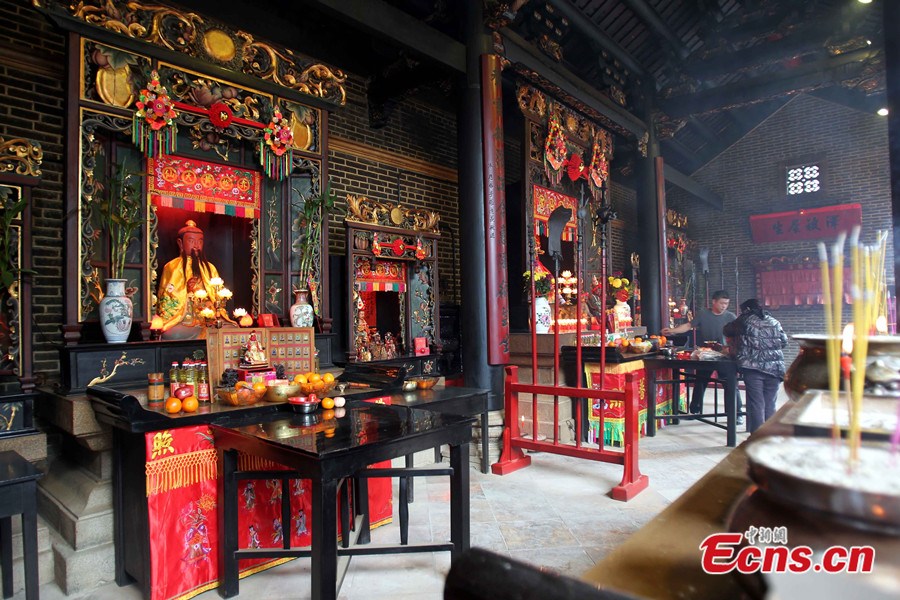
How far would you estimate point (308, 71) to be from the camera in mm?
4340

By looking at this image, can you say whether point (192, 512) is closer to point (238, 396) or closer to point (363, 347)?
point (238, 396)

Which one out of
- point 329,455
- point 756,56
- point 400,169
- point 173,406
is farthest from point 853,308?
point 756,56

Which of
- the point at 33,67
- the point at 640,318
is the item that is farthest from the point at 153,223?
the point at 640,318

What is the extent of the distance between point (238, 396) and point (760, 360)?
16.0 ft

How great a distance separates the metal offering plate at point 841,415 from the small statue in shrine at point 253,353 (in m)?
2.84

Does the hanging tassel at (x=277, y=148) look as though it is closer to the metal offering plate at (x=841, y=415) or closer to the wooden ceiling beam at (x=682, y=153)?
the metal offering plate at (x=841, y=415)

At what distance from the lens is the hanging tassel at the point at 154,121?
343 centimetres

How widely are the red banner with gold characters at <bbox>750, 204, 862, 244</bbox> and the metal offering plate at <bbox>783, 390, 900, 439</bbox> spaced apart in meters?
Answer: 11.9

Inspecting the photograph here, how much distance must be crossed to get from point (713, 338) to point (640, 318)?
8.68 feet

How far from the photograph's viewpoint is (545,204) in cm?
681

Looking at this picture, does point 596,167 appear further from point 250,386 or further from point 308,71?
point 250,386

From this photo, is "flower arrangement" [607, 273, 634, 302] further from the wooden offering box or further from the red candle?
the red candle

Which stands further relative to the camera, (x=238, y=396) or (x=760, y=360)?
(x=760, y=360)

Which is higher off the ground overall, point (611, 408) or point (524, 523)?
point (611, 408)
